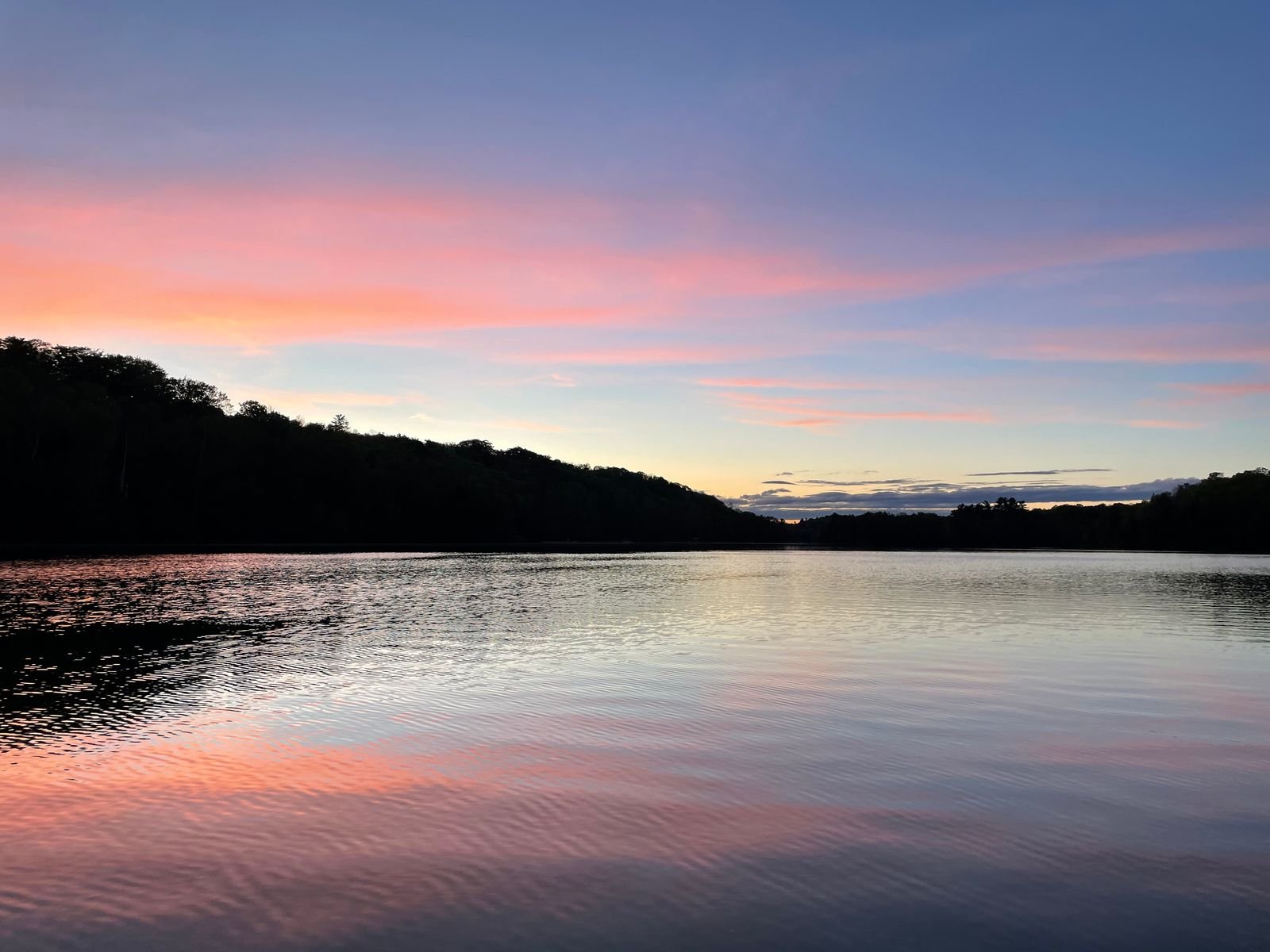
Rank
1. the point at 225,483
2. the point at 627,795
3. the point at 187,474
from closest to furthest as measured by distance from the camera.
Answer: the point at 627,795 < the point at 187,474 < the point at 225,483

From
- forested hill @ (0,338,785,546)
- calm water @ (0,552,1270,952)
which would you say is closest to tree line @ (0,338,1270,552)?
forested hill @ (0,338,785,546)

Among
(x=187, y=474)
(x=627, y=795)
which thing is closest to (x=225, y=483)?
(x=187, y=474)

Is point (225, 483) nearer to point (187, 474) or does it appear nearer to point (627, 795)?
point (187, 474)

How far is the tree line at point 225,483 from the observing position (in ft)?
294

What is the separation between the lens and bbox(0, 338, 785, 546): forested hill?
89.2m

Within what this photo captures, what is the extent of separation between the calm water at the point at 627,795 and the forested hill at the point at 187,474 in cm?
7935

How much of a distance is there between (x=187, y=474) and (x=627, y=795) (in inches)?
4718

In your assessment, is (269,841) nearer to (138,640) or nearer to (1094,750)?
(1094,750)

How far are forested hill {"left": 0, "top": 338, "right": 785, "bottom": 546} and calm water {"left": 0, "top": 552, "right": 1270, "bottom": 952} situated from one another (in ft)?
260

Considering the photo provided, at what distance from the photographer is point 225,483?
388 feet

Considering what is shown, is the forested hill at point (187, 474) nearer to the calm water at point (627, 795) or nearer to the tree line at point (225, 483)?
the tree line at point (225, 483)

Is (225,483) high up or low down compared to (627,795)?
up

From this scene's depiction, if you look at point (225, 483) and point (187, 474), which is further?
point (225, 483)

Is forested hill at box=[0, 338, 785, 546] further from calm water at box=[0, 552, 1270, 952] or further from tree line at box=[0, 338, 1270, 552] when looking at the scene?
calm water at box=[0, 552, 1270, 952]
